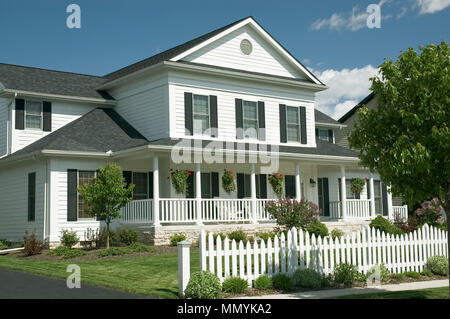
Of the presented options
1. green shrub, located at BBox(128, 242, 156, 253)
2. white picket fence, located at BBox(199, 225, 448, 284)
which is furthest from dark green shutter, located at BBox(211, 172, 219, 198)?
white picket fence, located at BBox(199, 225, 448, 284)

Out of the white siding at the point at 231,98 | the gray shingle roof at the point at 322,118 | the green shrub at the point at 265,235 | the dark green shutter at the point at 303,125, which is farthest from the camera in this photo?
the gray shingle roof at the point at 322,118

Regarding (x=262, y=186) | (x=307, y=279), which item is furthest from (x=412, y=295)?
(x=262, y=186)

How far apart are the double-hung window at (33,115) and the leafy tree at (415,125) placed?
56.5 feet

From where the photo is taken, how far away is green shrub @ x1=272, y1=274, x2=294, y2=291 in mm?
12164

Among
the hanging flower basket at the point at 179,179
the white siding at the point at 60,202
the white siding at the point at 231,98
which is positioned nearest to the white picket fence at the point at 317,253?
the hanging flower basket at the point at 179,179

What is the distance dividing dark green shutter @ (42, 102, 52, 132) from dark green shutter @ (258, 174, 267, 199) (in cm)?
945

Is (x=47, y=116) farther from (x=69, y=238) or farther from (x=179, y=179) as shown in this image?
(x=179, y=179)

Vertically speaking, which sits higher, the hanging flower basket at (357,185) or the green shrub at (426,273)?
the hanging flower basket at (357,185)

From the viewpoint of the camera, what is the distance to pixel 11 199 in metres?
24.5

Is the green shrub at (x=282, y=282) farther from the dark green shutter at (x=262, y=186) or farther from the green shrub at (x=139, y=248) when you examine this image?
the dark green shutter at (x=262, y=186)

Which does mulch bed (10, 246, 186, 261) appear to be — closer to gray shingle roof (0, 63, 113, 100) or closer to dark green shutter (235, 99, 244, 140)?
dark green shutter (235, 99, 244, 140)

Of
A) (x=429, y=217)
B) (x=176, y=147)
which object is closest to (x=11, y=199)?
(x=176, y=147)

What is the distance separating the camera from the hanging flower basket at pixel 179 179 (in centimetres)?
2212

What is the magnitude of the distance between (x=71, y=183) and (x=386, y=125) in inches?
557
